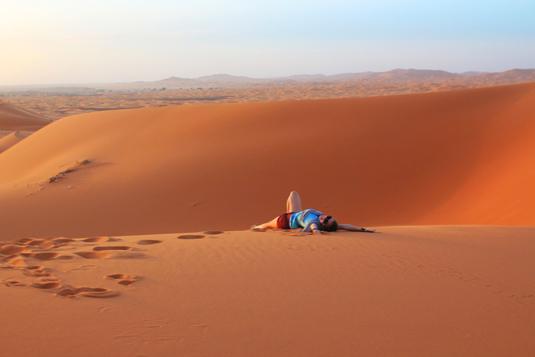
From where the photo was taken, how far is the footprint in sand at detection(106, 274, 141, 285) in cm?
458

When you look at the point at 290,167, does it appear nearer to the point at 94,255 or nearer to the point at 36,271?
the point at 94,255

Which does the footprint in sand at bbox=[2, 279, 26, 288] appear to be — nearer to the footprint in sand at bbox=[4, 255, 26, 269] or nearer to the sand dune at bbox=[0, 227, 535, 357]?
the sand dune at bbox=[0, 227, 535, 357]

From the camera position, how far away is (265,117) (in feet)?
58.5

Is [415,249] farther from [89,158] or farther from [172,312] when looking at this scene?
[89,158]

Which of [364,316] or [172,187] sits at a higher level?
[364,316]

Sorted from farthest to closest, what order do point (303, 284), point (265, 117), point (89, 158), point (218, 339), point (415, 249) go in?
point (265, 117) → point (89, 158) → point (415, 249) → point (303, 284) → point (218, 339)

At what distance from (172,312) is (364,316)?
1.27m

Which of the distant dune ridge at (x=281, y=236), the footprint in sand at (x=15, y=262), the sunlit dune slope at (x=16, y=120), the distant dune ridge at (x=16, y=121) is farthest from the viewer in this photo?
the sunlit dune slope at (x=16, y=120)

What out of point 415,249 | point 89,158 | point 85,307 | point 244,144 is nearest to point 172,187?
point 244,144

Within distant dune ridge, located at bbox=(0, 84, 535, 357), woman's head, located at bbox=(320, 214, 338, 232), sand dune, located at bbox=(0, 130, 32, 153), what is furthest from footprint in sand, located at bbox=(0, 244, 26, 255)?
sand dune, located at bbox=(0, 130, 32, 153)

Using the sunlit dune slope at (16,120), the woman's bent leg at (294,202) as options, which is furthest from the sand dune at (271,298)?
the sunlit dune slope at (16,120)

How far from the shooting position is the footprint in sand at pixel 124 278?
4.58m

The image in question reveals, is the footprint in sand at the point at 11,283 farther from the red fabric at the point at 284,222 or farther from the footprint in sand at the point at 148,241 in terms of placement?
the red fabric at the point at 284,222

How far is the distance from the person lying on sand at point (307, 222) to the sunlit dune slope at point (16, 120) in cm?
3397
